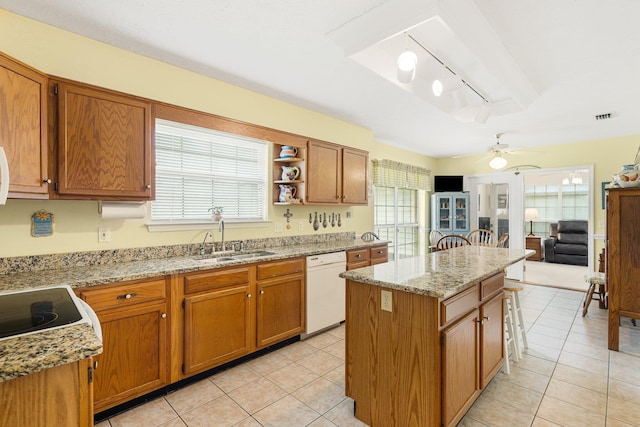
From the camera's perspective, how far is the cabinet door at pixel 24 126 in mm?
1690

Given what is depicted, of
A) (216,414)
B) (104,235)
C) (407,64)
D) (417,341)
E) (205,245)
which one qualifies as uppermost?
(407,64)

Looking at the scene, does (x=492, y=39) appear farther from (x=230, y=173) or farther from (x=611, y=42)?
(x=230, y=173)

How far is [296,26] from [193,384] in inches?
107

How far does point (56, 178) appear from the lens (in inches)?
77.9

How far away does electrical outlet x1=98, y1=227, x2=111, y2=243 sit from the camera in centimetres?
232

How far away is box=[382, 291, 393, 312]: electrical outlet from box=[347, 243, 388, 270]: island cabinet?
1683mm

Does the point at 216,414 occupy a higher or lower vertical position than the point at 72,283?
lower

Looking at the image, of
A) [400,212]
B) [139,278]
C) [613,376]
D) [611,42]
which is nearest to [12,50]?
[139,278]

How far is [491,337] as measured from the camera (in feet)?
7.35

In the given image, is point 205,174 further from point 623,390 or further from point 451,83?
point 623,390

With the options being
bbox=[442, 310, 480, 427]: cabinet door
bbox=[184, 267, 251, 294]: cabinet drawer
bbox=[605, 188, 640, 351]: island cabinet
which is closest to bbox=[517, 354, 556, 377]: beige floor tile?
bbox=[605, 188, 640, 351]: island cabinet

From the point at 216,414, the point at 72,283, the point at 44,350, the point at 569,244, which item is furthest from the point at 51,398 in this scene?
the point at 569,244

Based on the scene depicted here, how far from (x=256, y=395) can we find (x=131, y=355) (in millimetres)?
890

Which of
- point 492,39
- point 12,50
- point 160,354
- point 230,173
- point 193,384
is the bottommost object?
point 193,384
